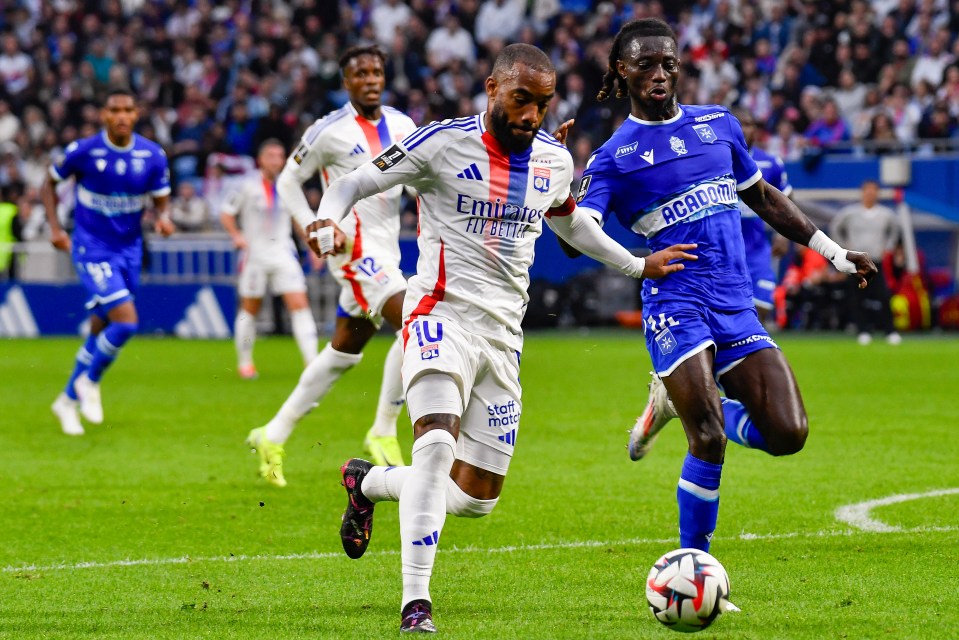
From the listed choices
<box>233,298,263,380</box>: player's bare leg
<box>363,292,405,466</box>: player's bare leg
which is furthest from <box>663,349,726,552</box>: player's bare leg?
<box>233,298,263,380</box>: player's bare leg

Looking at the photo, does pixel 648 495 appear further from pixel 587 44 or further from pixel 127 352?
pixel 587 44

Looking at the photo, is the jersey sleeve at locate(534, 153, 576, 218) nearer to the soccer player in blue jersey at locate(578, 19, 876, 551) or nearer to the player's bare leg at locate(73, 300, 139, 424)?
the soccer player in blue jersey at locate(578, 19, 876, 551)

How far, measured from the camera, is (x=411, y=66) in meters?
26.5

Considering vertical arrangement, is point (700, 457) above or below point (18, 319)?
above

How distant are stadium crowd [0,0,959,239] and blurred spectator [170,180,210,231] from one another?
4 cm

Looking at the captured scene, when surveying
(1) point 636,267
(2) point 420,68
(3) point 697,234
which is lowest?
(2) point 420,68

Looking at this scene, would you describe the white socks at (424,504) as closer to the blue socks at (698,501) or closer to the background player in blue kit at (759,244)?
the blue socks at (698,501)

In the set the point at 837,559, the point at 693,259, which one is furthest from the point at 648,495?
the point at 693,259

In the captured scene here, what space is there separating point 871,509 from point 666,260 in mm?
2672

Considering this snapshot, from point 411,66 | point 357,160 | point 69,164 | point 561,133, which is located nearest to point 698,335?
point 561,133

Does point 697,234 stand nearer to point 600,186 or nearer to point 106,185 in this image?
point 600,186

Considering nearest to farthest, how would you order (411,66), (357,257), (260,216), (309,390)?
(309,390) → (357,257) → (260,216) → (411,66)

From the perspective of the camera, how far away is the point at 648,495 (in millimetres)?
A: 8727

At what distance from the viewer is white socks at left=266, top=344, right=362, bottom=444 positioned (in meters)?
9.21
